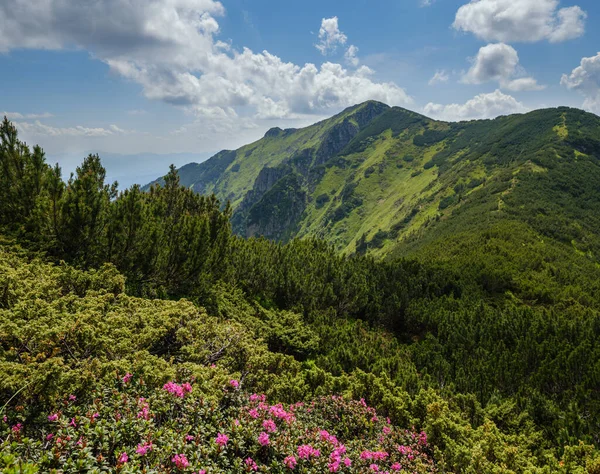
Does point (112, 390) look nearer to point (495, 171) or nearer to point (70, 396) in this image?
point (70, 396)

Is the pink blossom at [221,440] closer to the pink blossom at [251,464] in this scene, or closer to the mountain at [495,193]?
the pink blossom at [251,464]

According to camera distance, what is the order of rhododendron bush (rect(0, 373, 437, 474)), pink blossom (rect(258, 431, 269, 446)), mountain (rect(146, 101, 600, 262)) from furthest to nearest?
mountain (rect(146, 101, 600, 262)) → pink blossom (rect(258, 431, 269, 446)) → rhododendron bush (rect(0, 373, 437, 474))

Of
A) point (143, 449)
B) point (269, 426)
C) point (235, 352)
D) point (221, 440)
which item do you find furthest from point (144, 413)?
point (235, 352)

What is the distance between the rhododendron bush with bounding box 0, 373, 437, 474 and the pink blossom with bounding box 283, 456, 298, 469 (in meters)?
0.01

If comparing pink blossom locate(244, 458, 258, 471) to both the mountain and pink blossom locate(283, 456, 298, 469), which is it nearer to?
pink blossom locate(283, 456, 298, 469)

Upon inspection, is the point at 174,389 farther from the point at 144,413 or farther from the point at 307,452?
the point at 307,452

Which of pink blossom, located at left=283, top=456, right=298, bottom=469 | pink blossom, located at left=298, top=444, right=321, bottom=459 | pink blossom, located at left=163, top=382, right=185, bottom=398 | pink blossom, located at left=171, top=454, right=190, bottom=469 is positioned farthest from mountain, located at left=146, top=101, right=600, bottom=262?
pink blossom, located at left=171, top=454, right=190, bottom=469

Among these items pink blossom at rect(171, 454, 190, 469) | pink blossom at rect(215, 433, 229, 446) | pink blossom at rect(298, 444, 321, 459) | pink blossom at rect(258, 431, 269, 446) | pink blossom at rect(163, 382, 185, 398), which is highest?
pink blossom at rect(163, 382, 185, 398)

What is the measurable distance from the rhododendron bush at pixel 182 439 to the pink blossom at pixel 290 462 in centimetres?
1

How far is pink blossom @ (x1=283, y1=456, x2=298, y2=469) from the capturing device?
5.71 meters

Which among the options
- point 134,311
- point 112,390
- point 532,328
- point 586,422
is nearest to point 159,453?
point 112,390

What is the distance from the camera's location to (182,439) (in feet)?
17.3

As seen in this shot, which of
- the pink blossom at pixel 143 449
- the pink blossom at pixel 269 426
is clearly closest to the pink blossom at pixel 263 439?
Answer: the pink blossom at pixel 269 426

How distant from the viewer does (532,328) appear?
70.2 feet
